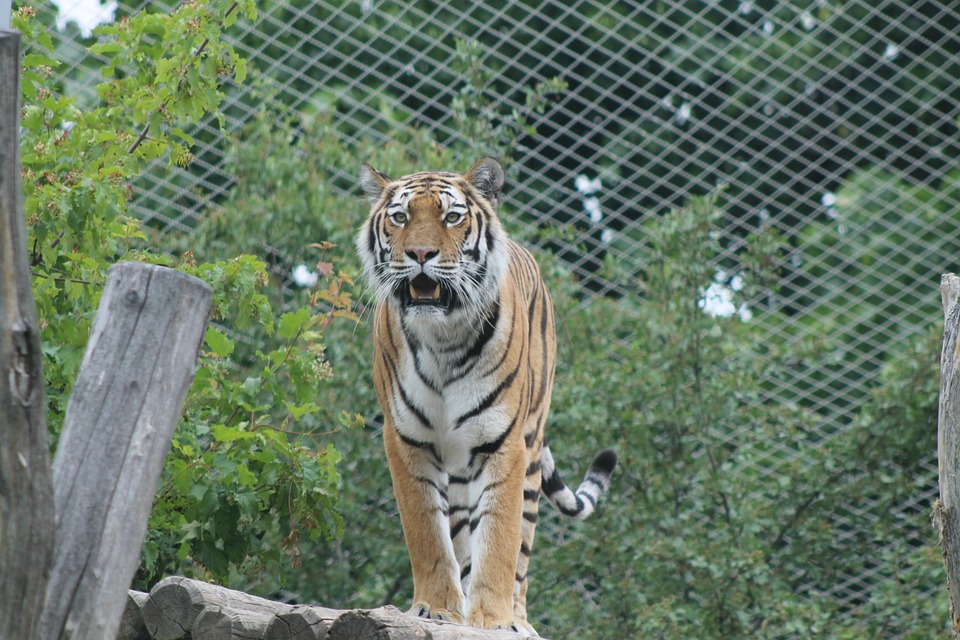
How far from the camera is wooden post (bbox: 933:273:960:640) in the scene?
200 cm

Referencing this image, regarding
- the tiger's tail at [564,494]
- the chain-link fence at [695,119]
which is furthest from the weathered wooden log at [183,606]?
the chain-link fence at [695,119]

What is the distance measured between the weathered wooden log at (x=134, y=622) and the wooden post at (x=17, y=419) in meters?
0.93

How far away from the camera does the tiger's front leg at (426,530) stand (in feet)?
9.24

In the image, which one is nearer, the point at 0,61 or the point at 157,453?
the point at 0,61

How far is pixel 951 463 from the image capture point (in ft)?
6.67

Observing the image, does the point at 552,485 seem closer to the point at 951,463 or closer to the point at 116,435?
the point at 951,463

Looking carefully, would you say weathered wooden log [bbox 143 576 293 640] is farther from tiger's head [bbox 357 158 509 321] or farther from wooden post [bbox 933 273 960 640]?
wooden post [bbox 933 273 960 640]

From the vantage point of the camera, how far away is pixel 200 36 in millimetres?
3027

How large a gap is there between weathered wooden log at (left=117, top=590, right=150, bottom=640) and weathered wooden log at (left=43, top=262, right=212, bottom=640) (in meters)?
0.81

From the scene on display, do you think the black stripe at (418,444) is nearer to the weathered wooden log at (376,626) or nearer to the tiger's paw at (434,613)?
the tiger's paw at (434,613)

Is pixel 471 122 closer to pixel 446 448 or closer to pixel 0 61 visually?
pixel 446 448

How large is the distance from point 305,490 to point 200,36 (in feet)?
3.45

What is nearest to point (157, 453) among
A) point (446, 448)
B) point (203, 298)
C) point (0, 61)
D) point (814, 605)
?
point (203, 298)

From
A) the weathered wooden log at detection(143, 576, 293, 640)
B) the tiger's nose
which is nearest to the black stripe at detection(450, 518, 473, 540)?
the tiger's nose
